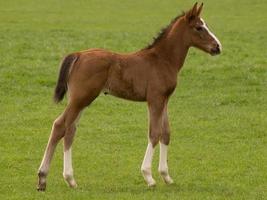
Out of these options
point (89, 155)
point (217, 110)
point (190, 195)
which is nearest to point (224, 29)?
point (217, 110)

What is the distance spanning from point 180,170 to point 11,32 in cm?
1659

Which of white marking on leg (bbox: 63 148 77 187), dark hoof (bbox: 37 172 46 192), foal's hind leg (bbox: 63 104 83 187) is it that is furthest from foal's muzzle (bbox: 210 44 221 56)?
dark hoof (bbox: 37 172 46 192)

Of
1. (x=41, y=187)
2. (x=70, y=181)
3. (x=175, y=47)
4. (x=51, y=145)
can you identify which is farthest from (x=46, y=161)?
(x=175, y=47)

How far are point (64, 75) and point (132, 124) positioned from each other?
503 centimetres

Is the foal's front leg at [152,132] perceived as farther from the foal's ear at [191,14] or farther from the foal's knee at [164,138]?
the foal's ear at [191,14]

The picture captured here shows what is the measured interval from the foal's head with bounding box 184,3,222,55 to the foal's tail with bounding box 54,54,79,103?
1.54 m

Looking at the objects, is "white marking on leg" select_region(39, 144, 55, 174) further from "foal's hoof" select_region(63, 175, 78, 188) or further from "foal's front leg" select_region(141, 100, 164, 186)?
"foal's front leg" select_region(141, 100, 164, 186)

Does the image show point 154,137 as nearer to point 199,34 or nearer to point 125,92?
point 125,92

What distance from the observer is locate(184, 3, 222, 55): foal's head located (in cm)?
1034

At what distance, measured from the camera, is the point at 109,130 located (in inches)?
562

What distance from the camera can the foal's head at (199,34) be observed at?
1034cm

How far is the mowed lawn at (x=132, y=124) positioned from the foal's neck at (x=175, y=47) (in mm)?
1598

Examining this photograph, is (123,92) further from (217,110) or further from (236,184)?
(217,110)

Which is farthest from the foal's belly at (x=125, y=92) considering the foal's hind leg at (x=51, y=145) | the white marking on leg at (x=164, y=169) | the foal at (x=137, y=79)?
the white marking on leg at (x=164, y=169)
